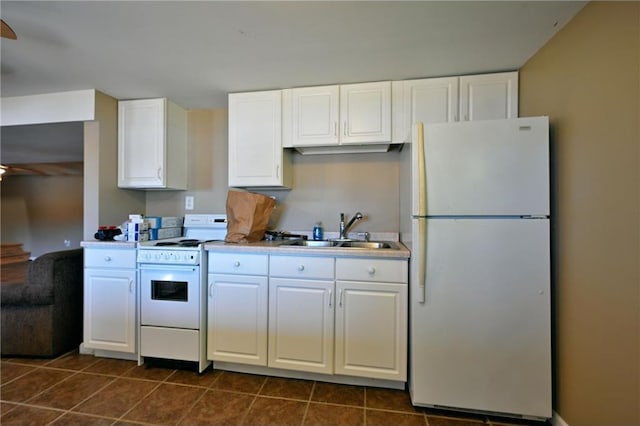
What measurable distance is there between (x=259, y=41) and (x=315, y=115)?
0.68 m

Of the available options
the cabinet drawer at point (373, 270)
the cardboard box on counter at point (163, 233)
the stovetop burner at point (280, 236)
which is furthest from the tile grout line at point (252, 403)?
the cardboard box on counter at point (163, 233)

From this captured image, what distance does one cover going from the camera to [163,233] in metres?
2.43

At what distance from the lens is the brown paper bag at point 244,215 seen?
210cm

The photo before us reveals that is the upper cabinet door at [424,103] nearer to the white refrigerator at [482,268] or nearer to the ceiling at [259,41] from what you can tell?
the ceiling at [259,41]

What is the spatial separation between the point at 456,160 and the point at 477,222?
364 mm

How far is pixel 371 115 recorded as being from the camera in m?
2.10

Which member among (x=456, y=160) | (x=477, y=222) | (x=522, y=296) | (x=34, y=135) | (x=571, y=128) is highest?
(x=34, y=135)

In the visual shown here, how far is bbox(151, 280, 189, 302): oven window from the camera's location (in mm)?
1990

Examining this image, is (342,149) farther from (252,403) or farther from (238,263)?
(252,403)

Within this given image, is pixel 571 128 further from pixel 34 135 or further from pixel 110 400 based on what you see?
pixel 34 135

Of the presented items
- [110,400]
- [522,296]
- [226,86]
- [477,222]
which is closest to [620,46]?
[477,222]

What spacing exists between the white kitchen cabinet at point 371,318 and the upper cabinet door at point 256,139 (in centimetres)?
100

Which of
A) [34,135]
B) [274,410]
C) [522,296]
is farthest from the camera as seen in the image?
[34,135]

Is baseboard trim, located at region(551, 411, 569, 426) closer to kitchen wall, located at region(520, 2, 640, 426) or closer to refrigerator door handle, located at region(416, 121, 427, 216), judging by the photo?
kitchen wall, located at region(520, 2, 640, 426)
